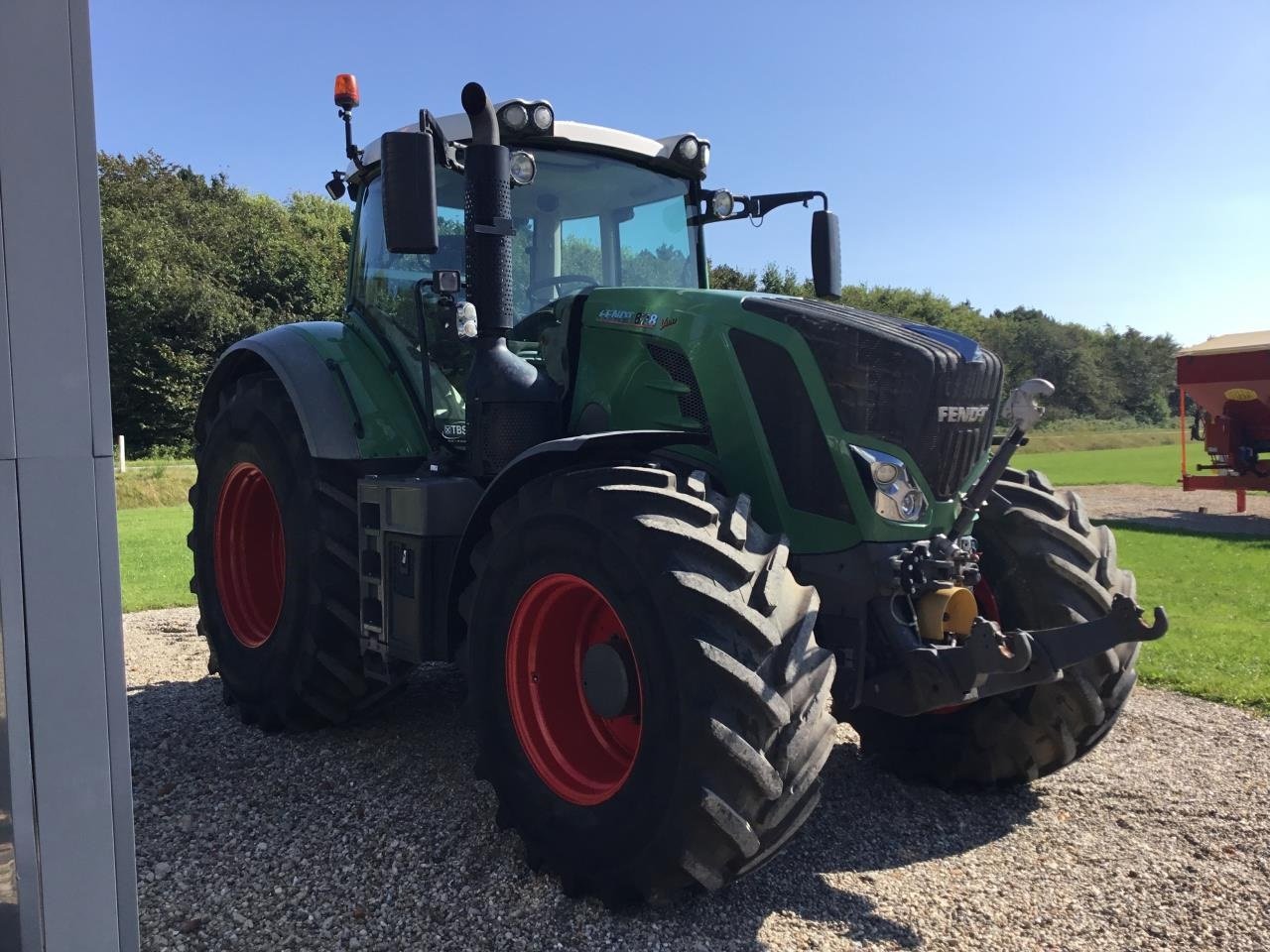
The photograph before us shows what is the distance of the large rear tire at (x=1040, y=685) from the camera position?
3.56 m

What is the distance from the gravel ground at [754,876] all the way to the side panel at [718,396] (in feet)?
3.68

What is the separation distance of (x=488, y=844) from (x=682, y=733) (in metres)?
1.11

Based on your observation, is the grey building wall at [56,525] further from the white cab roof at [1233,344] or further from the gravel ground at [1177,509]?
the white cab roof at [1233,344]

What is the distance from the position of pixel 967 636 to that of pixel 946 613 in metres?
0.11

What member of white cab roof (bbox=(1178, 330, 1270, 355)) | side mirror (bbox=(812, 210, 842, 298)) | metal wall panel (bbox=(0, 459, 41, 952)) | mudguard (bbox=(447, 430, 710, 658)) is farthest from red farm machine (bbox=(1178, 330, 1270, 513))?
metal wall panel (bbox=(0, 459, 41, 952))

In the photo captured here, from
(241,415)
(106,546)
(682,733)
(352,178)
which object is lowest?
(682,733)

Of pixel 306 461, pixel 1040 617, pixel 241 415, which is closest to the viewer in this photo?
pixel 1040 617

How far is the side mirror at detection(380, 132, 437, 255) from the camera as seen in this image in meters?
3.32

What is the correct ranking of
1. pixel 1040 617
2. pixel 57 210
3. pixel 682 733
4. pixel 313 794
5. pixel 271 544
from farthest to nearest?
pixel 271 544 → pixel 313 794 → pixel 1040 617 → pixel 682 733 → pixel 57 210

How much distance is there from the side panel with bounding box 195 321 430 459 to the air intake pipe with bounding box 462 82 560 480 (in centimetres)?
62

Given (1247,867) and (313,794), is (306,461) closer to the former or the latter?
(313,794)

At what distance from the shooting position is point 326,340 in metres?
4.94

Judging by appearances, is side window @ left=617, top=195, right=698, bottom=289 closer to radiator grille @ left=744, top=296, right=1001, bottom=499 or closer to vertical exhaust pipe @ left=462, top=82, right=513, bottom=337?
vertical exhaust pipe @ left=462, top=82, right=513, bottom=337

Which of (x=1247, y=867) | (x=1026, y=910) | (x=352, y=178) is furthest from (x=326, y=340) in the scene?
(x=1247, y=867)
